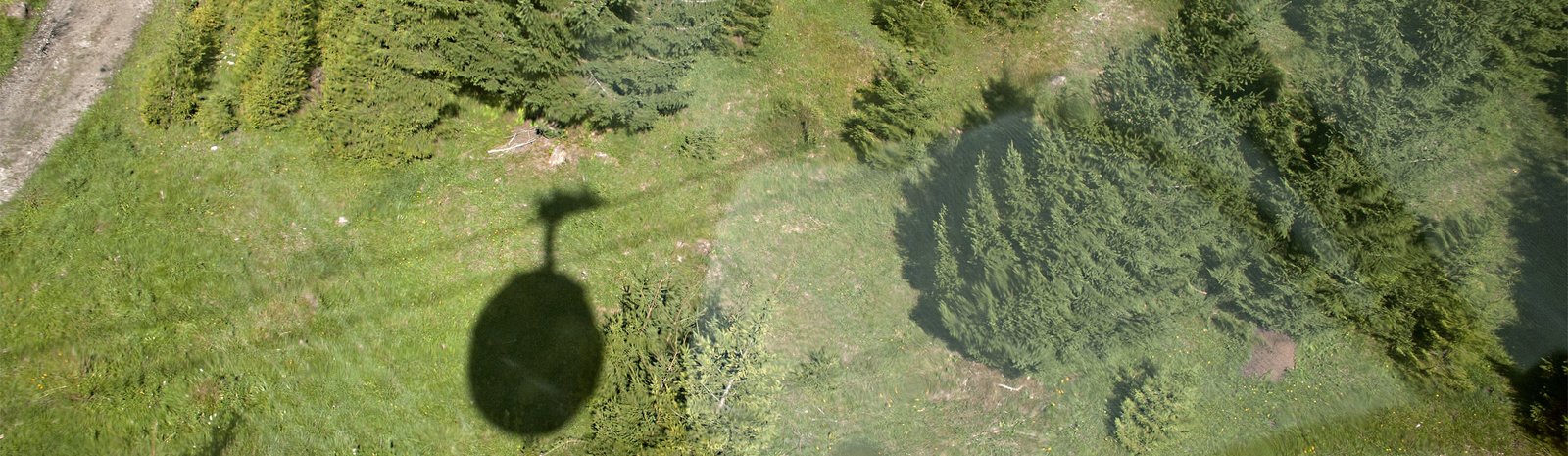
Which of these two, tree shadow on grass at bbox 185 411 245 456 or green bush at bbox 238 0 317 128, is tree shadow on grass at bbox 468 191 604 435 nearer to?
tree shadow on grass at bbox 185 411 245 456

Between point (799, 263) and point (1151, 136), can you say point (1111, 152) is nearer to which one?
point (1151, 136)

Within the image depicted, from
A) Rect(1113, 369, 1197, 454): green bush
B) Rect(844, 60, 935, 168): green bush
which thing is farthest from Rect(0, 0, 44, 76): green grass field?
Rect(1113, 369, 1197, 454): green bush

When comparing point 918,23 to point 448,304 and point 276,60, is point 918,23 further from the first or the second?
A: point 276,60

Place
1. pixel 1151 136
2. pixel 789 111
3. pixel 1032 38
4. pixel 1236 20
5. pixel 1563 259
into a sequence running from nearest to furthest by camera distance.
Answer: pixel 1151 136 < pixel 1236 20 < pixel 1563 259 < pixel 789 111 < pixel 1032 38

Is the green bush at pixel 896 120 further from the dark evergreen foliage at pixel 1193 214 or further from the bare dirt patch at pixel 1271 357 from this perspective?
the bare dirt patch at pixel 1271 357

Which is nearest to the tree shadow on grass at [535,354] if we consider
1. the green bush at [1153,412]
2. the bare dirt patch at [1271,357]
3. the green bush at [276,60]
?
the green bush at [276,60]

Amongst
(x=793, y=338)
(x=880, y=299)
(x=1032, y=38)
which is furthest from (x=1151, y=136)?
(x=1032, y=38)
